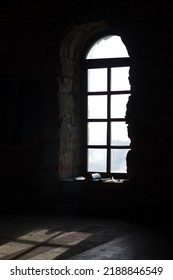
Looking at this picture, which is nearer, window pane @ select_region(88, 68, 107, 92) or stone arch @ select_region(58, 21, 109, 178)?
stone arch @ select_region(58, 21, 109, 178)

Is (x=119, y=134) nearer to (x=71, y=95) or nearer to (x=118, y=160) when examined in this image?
(x=118, y=160)

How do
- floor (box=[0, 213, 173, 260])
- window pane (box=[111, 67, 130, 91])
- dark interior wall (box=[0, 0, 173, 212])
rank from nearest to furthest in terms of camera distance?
1. floor (box=[0, 213, 173, 260])
2. dark interior wall (box=[0, 0, 173, 212])
3. window pane (box=[111, 67, 130, 91])

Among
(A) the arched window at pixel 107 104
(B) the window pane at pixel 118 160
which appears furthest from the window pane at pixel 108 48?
(B) the window pane at pixel 118 160

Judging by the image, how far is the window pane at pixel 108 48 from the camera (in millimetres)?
5762

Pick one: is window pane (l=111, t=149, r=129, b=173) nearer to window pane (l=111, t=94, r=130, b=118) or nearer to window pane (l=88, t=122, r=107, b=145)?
window pane (l=88, t=122, r=107, b=145)

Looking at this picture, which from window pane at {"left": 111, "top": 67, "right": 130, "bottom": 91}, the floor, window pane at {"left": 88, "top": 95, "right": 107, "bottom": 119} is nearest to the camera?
the floor

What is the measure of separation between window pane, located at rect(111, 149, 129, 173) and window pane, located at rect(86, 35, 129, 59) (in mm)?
1138

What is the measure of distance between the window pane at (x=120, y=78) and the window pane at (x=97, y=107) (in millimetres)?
191

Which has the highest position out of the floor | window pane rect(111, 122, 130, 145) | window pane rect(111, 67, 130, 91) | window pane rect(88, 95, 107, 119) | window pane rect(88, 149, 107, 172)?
window pane rect(111, 67, 130, 91)

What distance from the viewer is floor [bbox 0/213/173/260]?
3.48m

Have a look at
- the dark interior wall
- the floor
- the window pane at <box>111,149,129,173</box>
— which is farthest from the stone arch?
the floor

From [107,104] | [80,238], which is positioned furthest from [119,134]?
[80,238]

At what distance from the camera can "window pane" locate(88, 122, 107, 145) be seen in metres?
5.85

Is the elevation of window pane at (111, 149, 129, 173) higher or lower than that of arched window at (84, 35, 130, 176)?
lower
